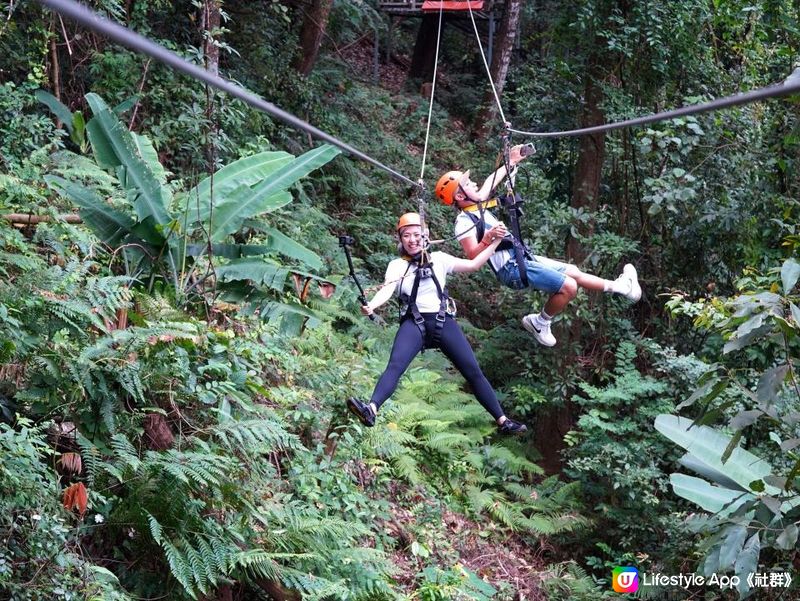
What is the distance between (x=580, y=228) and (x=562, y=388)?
75.2 inches

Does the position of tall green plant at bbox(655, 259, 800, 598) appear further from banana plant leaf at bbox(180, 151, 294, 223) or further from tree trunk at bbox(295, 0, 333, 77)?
tree trunk at bbox(295, 0, 333, 77)

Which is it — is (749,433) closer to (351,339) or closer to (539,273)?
(539,273)

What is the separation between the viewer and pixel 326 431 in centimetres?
802

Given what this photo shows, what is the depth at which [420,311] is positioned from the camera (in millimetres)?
6059

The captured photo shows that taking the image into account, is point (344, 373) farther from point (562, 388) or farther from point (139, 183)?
point (562, 388)

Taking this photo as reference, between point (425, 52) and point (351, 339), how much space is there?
12052 millimetres

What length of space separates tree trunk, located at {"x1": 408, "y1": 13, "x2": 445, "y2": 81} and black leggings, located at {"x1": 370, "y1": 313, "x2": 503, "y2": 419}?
576 inches

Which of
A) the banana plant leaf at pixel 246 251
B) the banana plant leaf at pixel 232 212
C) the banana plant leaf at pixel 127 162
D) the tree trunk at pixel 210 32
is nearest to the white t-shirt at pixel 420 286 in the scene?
the banana plant leaf at pixel 246 251

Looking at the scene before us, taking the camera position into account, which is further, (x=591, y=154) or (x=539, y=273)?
(x=591, y=154)

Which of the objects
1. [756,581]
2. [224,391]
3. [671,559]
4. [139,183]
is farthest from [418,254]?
[671,559]

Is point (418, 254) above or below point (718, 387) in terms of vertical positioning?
above

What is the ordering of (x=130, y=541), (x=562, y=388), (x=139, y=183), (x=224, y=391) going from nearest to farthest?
1. (x=130, y=541)
2. (x=224, y=391)
3. (x=139, y=183)
4. (x=562, y=388)

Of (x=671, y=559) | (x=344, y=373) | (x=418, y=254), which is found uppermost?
(x=418, y=254)

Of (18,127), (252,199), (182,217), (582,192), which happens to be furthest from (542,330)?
(18,127)
